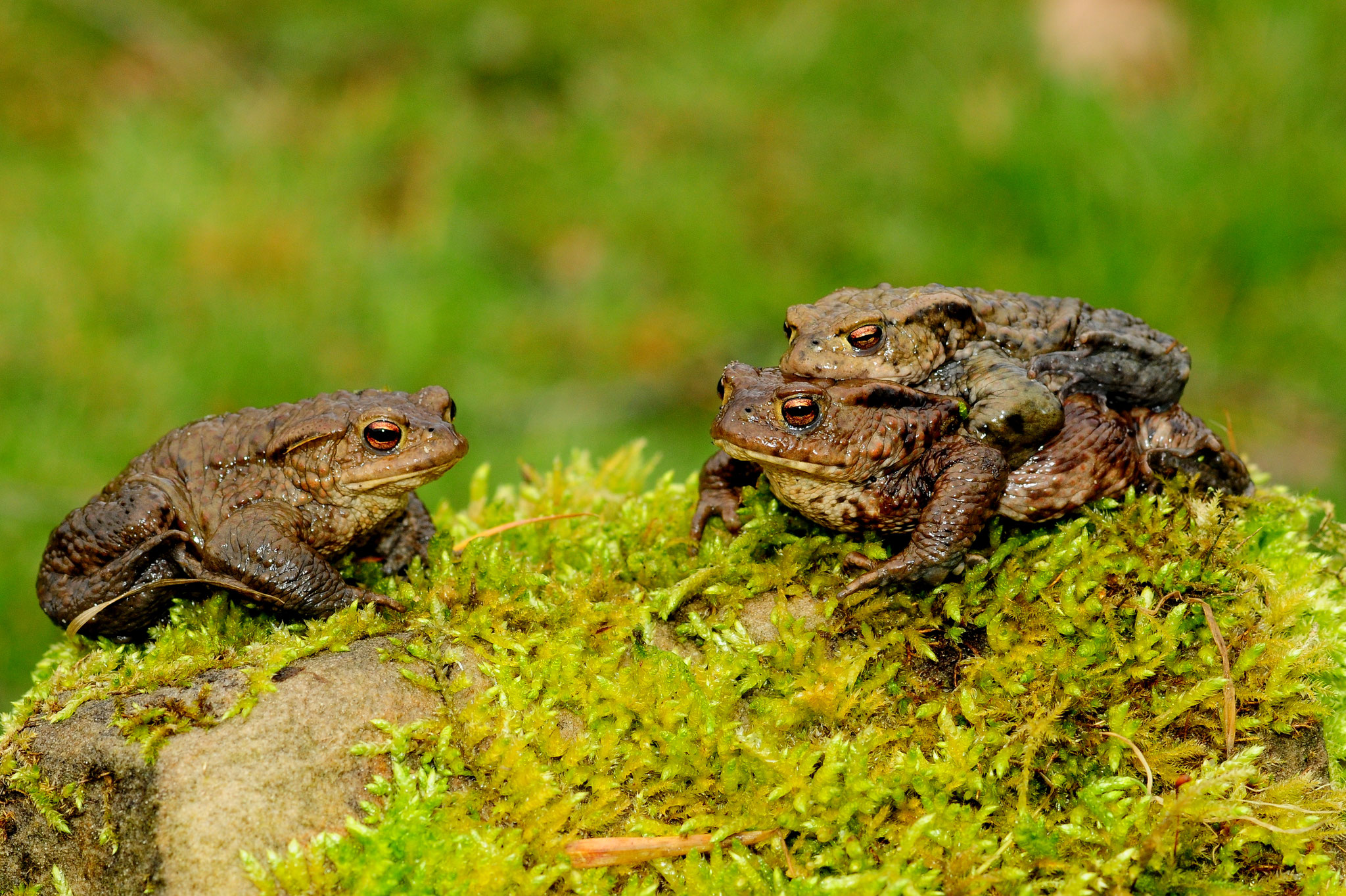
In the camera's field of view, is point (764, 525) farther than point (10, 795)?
Yes

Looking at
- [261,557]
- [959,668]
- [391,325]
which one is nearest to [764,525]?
[959,668]

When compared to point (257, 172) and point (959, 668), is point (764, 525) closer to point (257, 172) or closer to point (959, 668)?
point (959, 668)

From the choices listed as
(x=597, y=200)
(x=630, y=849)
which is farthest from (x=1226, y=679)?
(x=597, y=200)

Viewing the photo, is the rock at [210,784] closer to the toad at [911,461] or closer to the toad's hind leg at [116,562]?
the toad's hind leg at [116,562]

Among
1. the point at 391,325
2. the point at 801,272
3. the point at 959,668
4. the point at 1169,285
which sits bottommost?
the point at 959,668

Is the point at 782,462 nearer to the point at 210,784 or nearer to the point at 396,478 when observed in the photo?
the point at 396,478

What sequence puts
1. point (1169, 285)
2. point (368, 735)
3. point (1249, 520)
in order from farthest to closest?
point (1169, 285) < point (1249, 520) < point (368, 735)

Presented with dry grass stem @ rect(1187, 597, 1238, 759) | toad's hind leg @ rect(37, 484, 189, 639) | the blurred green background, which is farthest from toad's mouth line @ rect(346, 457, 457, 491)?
the blurred green background
